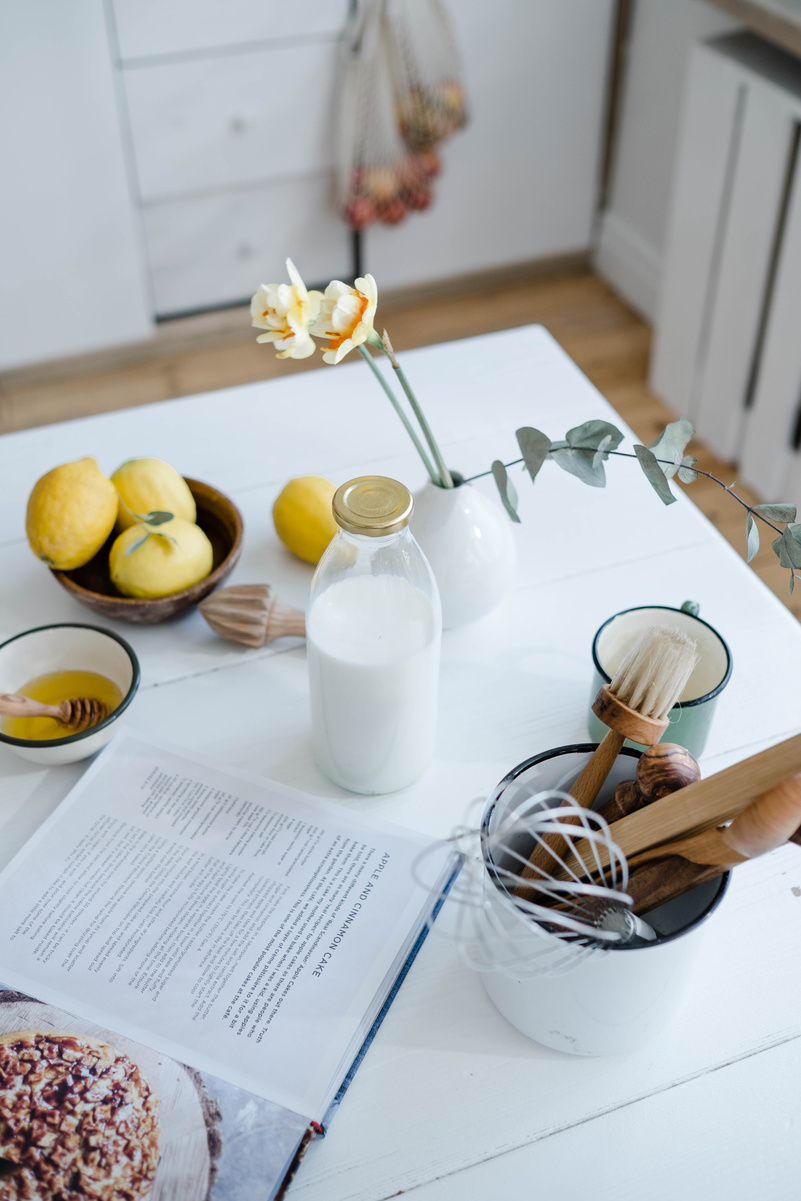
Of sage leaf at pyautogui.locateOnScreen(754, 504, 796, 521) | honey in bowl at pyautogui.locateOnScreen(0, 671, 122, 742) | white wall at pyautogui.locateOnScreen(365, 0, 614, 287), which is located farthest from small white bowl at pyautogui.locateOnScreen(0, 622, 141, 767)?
white wall at pyautogui.locateOnScreen(365, 0, 614, 287)

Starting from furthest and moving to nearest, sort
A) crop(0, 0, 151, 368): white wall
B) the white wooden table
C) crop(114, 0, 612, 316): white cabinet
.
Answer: crop(114, 0, 612, 316): white cabinet < crop(0, 0, 151, 368): white wall < the white wooden table

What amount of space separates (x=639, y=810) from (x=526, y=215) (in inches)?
85.1

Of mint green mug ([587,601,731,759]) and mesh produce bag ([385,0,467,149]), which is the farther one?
mesh produce bag ([385,0,467,149])

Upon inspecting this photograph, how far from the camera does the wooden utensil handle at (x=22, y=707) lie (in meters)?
0.71

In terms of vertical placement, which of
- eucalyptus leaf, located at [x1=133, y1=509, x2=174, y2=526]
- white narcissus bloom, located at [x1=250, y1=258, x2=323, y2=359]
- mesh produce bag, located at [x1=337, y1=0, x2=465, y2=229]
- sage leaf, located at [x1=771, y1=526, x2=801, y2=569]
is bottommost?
mesh produce bag, located at [x1=337, y1=0, x2=465, y2=229]

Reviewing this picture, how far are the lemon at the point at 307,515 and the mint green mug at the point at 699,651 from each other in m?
0.26

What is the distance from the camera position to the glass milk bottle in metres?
0.64

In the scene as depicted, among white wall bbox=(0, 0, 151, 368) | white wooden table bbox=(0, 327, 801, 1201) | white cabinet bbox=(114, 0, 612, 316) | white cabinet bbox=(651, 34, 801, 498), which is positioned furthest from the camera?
white cabinet bbox=(114, 0, 612, 316)

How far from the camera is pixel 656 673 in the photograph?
1.89ft

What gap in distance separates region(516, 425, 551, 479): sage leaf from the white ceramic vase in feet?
0.54

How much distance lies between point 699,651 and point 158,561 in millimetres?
418

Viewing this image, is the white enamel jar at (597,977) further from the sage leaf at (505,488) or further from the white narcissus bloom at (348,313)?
the white narcissus bloom at (348,313)

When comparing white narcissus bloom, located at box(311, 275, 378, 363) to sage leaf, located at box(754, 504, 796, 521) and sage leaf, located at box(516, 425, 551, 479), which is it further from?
sage leaf, located at box(754, 504, 796, 521)

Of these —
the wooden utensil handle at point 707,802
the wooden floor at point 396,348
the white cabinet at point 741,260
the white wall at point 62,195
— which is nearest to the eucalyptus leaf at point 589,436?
the wooden utensil handle at point 707,802
